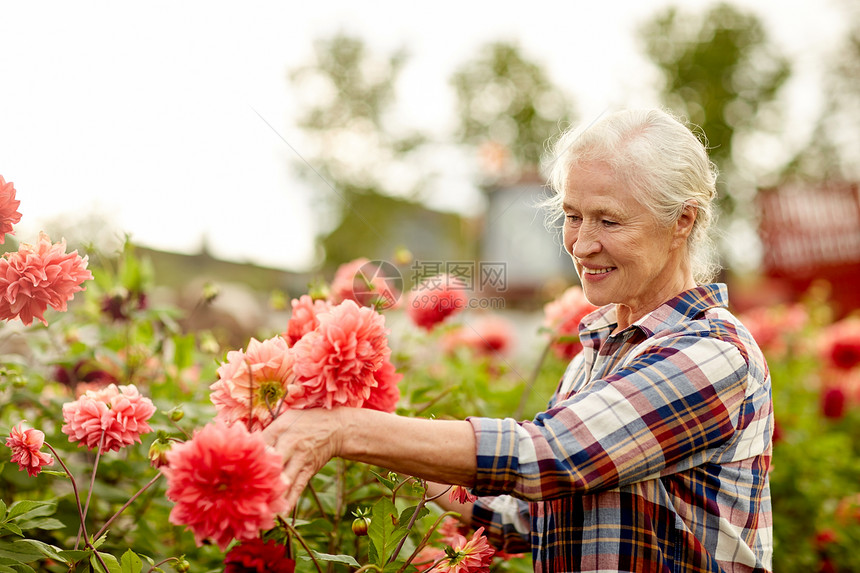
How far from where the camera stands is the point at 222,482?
88 cm

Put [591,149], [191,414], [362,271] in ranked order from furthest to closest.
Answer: [362,271] → [191,414] → [591,149]

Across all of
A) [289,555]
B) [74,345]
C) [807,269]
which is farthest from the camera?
[807,269]

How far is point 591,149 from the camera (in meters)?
1.37

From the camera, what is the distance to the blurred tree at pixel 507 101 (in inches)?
813

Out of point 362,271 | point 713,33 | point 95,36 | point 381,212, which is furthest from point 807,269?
point 713,33

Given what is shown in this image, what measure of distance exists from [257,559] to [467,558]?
36 centimetres

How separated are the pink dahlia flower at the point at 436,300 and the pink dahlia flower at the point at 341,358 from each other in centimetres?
127

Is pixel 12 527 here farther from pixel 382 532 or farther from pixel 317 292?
pixel 317 292

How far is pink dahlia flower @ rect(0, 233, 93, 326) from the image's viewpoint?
1.18 m

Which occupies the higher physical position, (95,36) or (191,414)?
(95,36)

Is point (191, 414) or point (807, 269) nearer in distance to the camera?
point (191, 414)

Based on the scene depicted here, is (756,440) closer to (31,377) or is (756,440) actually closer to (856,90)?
(31,377)

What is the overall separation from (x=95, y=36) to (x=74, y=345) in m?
0.91

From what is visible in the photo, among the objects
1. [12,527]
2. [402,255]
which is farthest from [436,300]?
[12,527]
